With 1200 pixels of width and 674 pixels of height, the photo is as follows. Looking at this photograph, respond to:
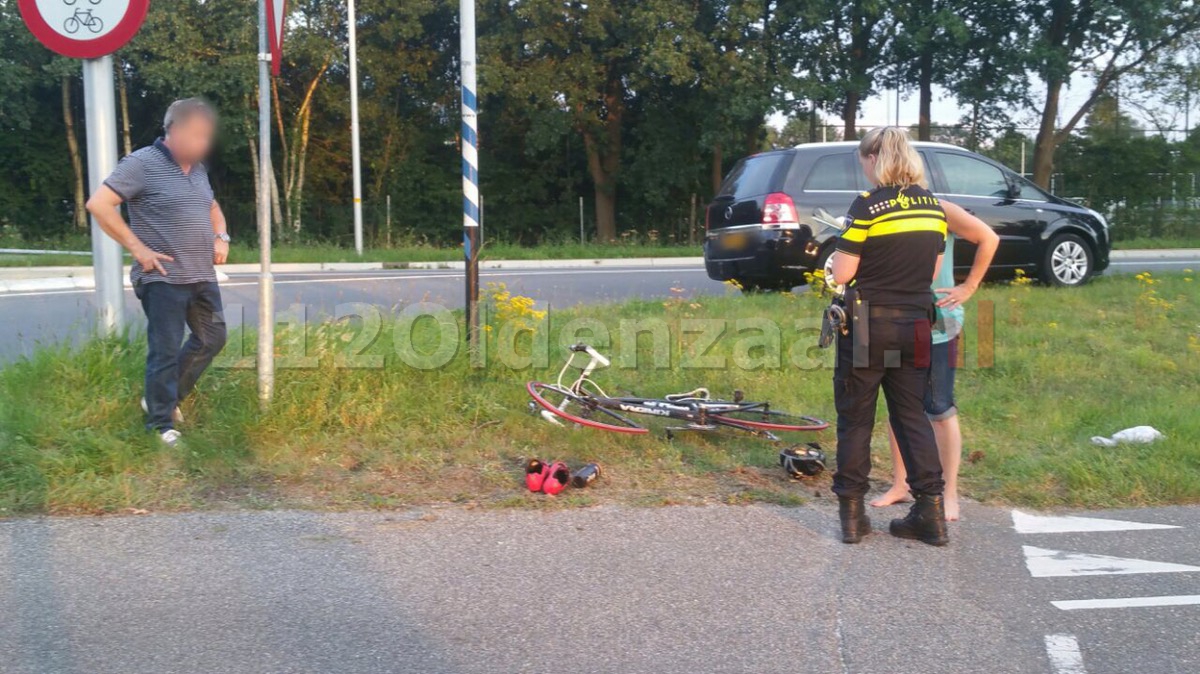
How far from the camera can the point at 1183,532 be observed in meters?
5.07

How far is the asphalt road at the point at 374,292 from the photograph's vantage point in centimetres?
1020

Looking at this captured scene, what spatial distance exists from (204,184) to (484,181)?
938 inches

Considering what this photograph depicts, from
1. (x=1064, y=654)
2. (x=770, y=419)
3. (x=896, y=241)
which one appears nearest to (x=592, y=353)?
(x=770, y=419)

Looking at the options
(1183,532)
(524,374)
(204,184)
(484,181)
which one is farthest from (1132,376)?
(484,181)

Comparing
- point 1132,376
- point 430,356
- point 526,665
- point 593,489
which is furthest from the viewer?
point 1132,376

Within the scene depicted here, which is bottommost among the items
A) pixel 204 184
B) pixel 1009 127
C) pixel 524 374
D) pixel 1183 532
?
pixel 1183 532

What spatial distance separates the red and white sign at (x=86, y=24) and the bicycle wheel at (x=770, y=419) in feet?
13.9

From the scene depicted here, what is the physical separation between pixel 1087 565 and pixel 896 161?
1.96 metres

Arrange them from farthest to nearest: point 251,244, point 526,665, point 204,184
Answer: point 251,244, point 204,184, point 526,665

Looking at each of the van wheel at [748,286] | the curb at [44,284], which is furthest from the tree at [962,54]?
the curb at [44,284]

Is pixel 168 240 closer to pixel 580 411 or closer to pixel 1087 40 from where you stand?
pixel 580 411

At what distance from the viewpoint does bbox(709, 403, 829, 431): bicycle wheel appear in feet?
20.5

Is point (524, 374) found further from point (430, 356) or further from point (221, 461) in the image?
point (221, 461)

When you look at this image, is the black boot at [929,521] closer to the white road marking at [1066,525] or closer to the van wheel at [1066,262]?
the white road marking at [1066,525]
